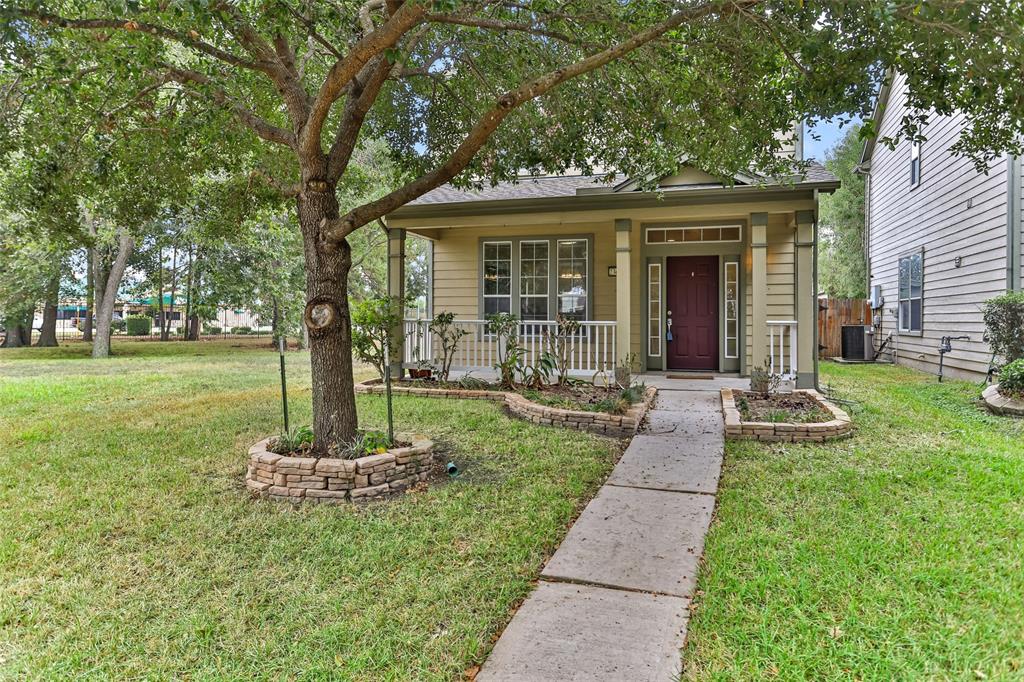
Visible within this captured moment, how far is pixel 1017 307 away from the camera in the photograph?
7527 mm

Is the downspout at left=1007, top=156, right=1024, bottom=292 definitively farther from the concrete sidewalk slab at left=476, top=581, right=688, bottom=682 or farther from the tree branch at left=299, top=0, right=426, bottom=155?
the tree branch at left=299, top=0, right=426, bottom=155

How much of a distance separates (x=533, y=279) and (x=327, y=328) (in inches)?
243

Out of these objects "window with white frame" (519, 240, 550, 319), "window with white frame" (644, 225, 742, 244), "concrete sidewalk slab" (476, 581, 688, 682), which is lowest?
"concrete sidewalk slab" (476, 581, 688, 682)

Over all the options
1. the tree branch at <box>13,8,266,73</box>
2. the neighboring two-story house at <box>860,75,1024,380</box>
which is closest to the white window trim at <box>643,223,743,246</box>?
the neighboring two-story house at <box>860,75,1024,380</box>

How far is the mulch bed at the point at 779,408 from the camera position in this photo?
609cm

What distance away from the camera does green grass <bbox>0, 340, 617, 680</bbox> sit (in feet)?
8.04

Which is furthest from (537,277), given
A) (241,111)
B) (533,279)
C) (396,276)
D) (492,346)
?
(241,111)

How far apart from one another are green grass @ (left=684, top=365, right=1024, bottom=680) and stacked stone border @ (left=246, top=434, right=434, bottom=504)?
7.85 ft

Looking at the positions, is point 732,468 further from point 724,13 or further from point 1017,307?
point 1017,307

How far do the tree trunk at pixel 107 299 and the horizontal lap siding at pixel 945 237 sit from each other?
64.4 ft

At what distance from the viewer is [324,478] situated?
169 inches

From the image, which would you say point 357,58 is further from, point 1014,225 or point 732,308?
point 1014,225

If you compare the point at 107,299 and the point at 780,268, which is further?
the point at 107,299

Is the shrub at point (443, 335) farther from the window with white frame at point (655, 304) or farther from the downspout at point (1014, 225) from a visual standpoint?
the downspout at point (1014, 225)
